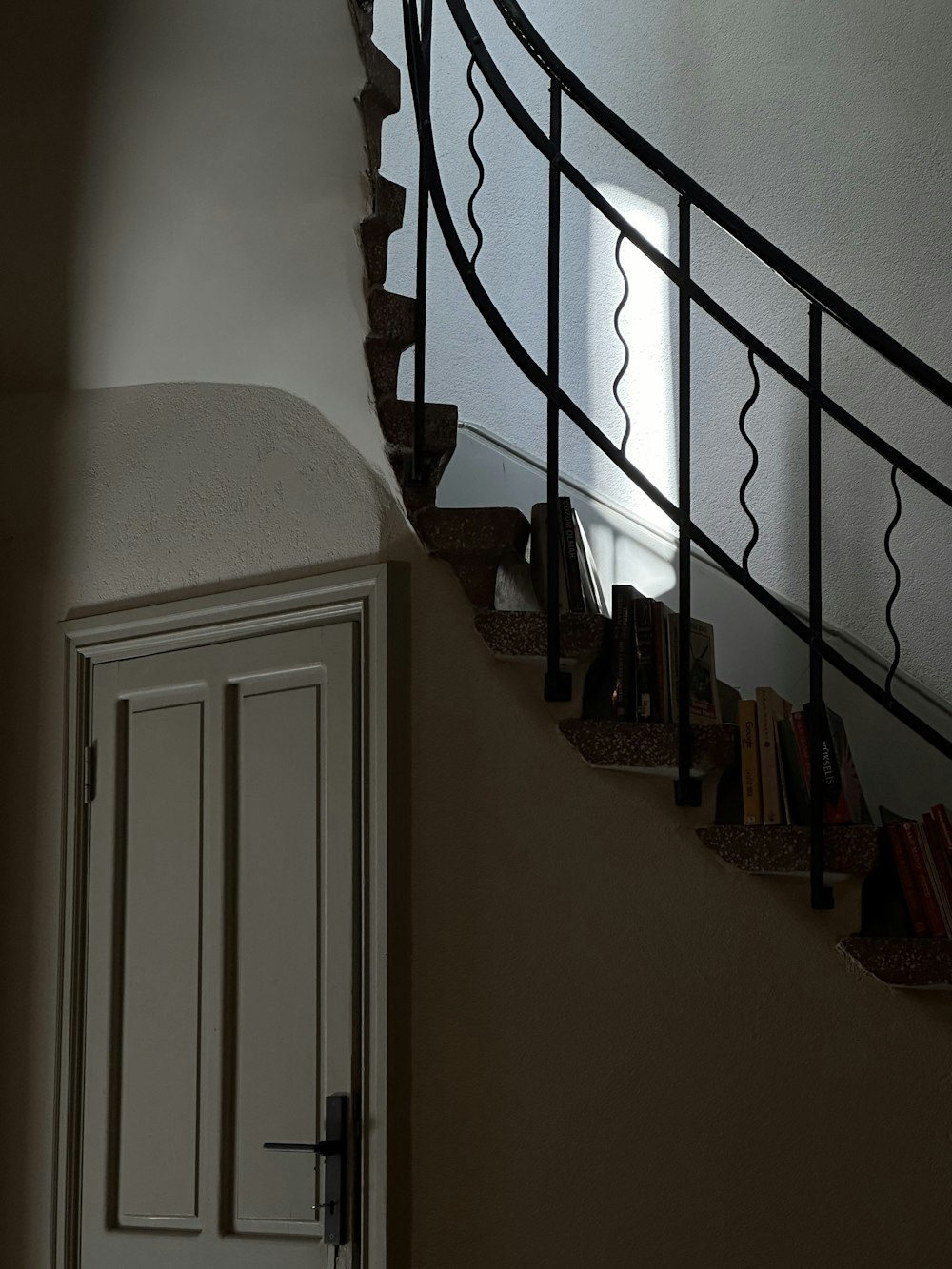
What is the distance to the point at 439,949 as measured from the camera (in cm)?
282

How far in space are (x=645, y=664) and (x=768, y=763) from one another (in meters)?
0.31

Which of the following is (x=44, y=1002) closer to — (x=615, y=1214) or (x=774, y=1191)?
(x=615, y=1214)

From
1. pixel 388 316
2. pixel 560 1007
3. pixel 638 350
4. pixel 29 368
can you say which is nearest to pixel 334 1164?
pixel 560 1007

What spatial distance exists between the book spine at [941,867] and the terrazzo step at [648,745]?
1.27ft

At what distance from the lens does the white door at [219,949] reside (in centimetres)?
291

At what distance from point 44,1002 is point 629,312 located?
2.55 metres

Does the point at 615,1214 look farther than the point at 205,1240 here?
No

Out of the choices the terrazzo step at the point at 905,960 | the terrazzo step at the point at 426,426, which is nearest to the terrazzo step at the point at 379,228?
the terrazzo step at the point at 426,426

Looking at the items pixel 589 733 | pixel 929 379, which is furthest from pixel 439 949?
pixel 929 379

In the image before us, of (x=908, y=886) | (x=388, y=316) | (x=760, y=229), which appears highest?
(x=760, y=229)

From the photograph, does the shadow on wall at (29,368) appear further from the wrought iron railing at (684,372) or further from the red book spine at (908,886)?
the red book spine at (908,886)

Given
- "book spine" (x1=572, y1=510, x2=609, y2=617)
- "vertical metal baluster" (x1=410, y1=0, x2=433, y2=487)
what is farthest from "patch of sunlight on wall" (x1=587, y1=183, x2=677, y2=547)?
"vertical metal baluster" (x1=410, y1=0, x2=433, y2=487)

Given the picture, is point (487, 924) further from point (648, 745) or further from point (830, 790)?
point (830, 790)

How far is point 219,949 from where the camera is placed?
308cm
